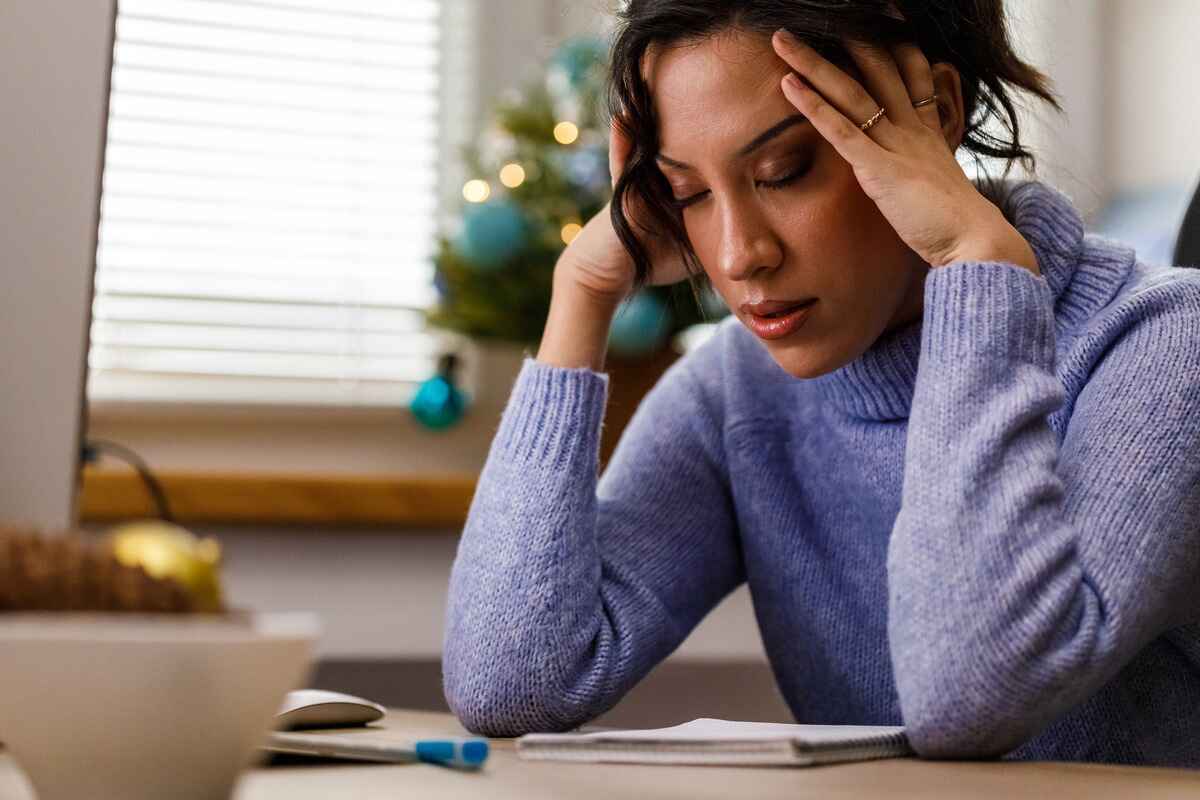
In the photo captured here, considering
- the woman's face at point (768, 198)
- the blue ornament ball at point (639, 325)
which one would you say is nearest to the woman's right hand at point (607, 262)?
the woman's face at point (768, 198)

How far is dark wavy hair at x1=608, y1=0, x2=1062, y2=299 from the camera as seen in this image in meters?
1.00

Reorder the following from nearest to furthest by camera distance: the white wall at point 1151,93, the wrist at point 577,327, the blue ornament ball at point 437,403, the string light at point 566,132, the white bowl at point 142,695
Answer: the white bowl at point 142,695 < the wrist at point 577,327 < the string light at point 566,132 < the blue ornament ball at point 437,403 < the white wall at point 1151,93

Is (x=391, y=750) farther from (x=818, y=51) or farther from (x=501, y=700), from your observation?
(x=818, y=51)

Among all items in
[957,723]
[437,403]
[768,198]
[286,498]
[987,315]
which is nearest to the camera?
[957,723]

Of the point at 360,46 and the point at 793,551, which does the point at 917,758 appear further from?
the point at 360,46

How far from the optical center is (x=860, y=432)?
1176mm

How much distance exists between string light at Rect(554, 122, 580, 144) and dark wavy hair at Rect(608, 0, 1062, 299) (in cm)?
70

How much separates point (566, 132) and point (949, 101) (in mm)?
845

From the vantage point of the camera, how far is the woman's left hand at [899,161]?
3.10 ft

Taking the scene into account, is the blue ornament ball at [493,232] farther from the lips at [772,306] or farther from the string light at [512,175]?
the lips at [772,306]

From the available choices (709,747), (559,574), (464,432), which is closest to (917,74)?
Answer: (559,574)

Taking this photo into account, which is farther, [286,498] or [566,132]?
[566,132]

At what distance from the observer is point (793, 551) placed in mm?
1209

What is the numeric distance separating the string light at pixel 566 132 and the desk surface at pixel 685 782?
4.10 feet
